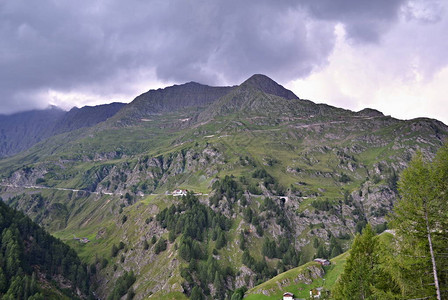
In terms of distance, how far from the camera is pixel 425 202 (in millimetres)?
25938

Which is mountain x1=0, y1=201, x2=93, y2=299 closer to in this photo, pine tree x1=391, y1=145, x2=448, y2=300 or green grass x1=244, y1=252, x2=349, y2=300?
green grass x1=244, y1=252, x2=349, y2=300

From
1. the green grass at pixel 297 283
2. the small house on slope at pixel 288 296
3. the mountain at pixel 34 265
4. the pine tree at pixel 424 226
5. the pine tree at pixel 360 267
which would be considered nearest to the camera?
the pine tree at pixel 424 226

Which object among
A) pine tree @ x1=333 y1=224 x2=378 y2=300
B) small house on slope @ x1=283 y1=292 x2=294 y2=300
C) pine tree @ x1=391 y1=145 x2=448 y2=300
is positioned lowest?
small house on slope @ x1=283 y1=292 x2=294 y2=300

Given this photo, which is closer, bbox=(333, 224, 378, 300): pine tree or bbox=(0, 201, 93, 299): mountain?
bbox=(333, 224, 378, 300): pine tree

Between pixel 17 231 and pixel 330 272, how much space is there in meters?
179

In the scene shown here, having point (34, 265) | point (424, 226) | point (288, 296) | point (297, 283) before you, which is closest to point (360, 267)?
point (424, 226)

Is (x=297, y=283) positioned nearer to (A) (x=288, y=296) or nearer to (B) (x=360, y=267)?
(A) (x=288, y=296)

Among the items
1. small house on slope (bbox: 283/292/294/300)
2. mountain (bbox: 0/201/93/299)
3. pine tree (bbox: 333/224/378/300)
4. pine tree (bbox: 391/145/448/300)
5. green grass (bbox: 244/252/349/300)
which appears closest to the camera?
pine tree (bbox: 391/145/448/300)

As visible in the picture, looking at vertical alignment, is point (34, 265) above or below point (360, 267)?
below

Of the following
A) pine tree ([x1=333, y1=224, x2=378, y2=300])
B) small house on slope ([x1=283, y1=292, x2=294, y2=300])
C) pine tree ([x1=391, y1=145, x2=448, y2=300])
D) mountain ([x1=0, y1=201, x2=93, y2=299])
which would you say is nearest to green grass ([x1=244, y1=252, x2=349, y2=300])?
small house on slope ([x1=283, y1=292, x2=294, y2=300])

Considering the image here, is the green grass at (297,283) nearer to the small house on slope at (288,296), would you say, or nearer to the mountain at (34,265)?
the small house on slope at (288,296)

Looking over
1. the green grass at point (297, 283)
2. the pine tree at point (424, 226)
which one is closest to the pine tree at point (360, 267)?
the pine tree at point (424, 226)

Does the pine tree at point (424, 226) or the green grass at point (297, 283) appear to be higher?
the pine tree at point (424, 226)

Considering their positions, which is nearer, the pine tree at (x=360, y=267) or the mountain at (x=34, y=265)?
the pine tree at (x=360, y=267)
